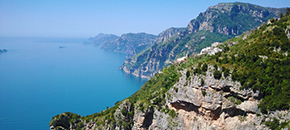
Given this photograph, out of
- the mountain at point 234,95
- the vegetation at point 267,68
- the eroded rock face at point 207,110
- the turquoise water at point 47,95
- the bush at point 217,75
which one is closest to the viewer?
the vegetation at point 267,68

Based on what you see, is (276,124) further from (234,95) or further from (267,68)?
(267,68)

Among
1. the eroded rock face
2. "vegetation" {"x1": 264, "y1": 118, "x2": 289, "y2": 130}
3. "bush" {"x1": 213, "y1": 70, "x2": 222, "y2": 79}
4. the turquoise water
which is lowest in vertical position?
"vegetation" {"x1": 264, "y1": 118, "x2": 289, "y2": 130}

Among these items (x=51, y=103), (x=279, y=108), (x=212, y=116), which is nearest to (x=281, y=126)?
(x=279, y=108)

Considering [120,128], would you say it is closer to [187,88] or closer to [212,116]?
[187,88]

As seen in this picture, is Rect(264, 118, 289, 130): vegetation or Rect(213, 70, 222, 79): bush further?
Rect(213, 70, 222, 79): bush

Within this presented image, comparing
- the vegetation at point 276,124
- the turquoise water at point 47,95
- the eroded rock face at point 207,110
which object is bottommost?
the vegetation at point 276,124

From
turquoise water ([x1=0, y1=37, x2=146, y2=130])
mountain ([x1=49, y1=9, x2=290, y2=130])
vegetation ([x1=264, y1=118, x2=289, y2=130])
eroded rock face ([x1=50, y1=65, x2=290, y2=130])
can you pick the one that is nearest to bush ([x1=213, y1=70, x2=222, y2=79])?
mountain ([x1=49, y1=9, x2=290, y2=130])

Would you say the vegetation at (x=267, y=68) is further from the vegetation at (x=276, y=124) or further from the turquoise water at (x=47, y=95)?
the turquoise water at (x=47, y=95)

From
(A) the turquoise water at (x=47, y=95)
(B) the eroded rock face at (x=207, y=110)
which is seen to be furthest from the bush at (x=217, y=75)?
(A) the turquoise water at (x=47, y=95)

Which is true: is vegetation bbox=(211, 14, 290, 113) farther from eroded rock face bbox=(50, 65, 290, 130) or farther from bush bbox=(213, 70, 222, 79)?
eroded rock face bbox=(50, 65, 290, 130)

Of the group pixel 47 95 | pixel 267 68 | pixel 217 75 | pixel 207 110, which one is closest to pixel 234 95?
pixel 217 75

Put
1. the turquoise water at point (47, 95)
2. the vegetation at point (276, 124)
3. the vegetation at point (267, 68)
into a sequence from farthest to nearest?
the turquoise water at point (47, 95)
the vegetation at point (267, 68)
the vegetation at point (276, 124)
